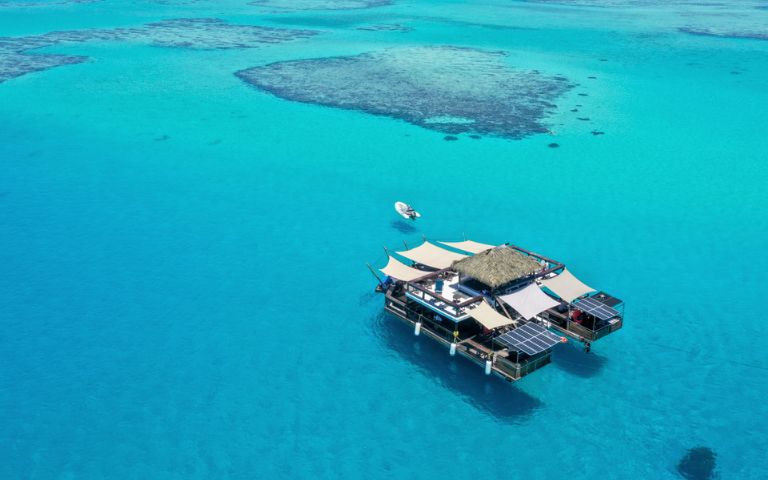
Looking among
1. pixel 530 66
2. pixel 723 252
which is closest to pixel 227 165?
pixel 723 252

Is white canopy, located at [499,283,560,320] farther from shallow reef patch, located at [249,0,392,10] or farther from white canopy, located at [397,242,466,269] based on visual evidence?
shallow reef patch, located at [249,0,392,10]

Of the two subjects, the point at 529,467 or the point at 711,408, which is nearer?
the point at 529,467

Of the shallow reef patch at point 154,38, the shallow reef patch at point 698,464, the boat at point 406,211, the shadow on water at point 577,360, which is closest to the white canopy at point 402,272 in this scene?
the shadow on water at point 577,360

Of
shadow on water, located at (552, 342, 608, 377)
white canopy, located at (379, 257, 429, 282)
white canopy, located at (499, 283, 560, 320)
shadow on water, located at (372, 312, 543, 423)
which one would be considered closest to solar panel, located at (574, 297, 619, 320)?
white canopy, located at (499, 283, 560, 320)

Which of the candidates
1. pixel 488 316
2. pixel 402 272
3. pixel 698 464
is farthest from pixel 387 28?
pixel 698 464

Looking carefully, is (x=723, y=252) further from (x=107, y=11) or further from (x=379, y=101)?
(x=107, y=11)

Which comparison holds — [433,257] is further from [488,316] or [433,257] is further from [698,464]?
[698,464]
